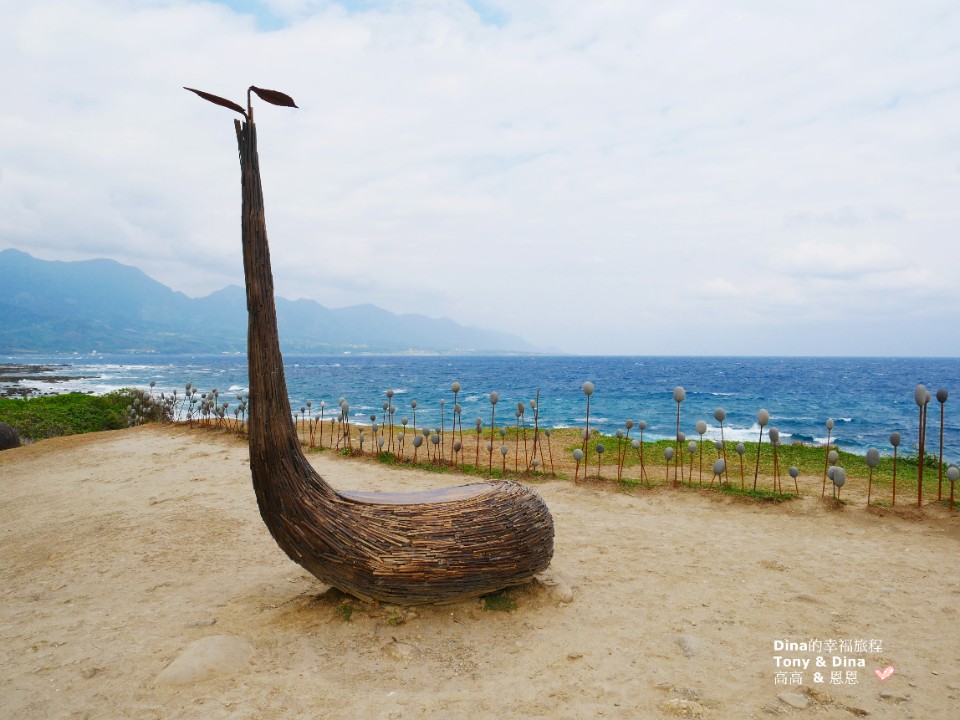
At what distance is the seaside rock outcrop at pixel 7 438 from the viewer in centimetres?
1389

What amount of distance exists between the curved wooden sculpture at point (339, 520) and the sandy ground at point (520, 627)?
1.25ft

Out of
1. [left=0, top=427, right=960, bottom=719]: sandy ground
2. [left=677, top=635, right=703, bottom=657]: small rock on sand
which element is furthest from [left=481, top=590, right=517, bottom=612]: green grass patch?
[left=677, top=635, right=703, bottom=657]: small rock on sand

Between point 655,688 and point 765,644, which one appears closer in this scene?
point 655,688

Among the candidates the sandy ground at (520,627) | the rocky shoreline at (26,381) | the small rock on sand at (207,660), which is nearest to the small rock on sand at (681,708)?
the sandy ground at (520,627)

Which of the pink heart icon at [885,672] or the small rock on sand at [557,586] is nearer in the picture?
the pink heart icon at [885,672]

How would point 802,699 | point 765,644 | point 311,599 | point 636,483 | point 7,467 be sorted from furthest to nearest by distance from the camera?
1. point 7,467
2. point 636,483
3. point 311,599
4. point 765,644
5. point 802,699

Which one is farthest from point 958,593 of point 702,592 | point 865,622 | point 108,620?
point 108,620

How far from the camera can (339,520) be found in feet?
15.0

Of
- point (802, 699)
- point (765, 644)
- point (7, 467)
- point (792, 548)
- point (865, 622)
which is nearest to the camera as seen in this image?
point (802, 699)

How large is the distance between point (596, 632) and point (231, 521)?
5.69m

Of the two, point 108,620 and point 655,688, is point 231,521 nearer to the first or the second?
point 108,620

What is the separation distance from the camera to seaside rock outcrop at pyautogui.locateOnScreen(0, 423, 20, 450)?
13890 mm

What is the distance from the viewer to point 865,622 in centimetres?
464

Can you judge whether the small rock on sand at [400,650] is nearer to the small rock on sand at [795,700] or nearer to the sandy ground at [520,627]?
the sandy ground at [520,627]
